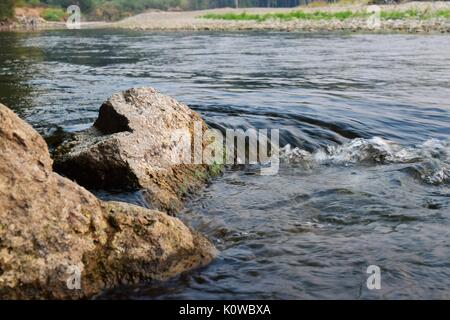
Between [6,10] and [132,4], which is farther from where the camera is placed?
[132,4]

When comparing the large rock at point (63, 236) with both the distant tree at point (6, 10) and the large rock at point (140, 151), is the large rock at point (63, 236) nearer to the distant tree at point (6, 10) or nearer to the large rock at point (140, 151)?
the large rock at point (140, 151)

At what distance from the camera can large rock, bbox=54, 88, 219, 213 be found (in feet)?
14.9

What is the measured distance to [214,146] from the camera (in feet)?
19.0

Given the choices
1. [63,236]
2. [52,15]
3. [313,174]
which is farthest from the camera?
[52,15]

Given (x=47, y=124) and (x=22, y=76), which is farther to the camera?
(x=22, y=76)

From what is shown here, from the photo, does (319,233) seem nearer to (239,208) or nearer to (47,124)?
(239,208)

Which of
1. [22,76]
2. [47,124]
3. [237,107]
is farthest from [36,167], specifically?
[22,76]

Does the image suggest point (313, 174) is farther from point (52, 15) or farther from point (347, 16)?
point (52, 15)

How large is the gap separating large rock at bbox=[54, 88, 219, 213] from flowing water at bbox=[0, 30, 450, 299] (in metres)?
0.20

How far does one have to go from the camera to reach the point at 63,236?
9.36ft

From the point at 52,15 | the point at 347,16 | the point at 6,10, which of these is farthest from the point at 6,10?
the point at 347,16

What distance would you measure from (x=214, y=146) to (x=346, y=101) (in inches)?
163

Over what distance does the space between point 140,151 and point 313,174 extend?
1890 mm

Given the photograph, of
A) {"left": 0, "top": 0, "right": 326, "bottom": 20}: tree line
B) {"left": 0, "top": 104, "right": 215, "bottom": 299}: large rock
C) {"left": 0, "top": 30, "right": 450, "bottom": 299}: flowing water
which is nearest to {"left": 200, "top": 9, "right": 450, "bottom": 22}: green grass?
{"left": 0, "top": 30, "right": 450, "bottom": 299}: flowing water
